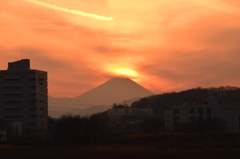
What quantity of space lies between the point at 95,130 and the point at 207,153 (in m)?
46.7

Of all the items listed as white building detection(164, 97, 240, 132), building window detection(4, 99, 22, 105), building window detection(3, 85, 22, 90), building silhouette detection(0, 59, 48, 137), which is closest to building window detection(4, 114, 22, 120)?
building silhouette detection(0, 59, 48, 137)

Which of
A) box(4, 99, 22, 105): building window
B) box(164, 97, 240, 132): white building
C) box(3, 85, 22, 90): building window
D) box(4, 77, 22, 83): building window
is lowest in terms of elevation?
box(164, 97, 240, 132): white building

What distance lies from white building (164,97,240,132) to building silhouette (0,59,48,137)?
41886 mm

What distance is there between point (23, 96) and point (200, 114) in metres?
58.8

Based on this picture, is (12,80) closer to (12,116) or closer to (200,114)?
(12,116)

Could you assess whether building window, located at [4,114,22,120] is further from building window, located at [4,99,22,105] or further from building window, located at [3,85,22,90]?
building window, located at [3,85,22,90]

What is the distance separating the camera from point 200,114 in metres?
144

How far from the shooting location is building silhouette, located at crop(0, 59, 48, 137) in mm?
160375

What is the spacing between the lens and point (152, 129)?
13625 centimetres

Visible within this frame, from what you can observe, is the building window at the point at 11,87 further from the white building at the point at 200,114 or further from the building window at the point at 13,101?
the white building at the point at 200,114

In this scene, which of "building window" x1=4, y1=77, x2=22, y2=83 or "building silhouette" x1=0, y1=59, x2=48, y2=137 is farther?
"building window" x1=4, y1=77, x2=22, y2=83

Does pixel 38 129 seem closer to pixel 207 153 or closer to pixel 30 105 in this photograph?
pixel 30 105

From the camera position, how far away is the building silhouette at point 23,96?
526ft

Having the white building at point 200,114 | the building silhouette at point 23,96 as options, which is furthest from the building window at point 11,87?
the white building at point 200,114
